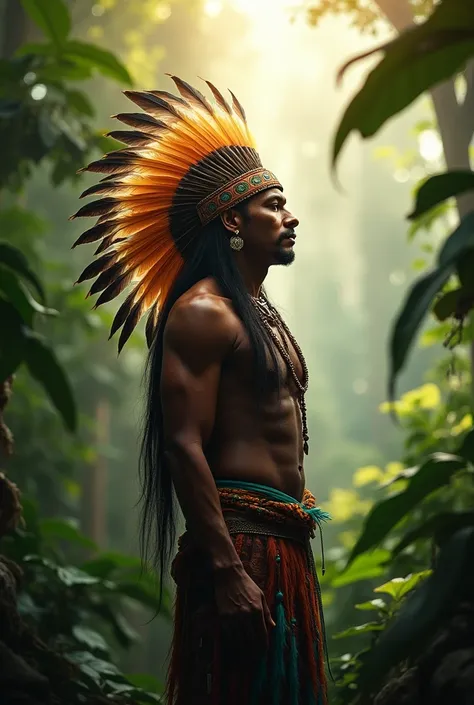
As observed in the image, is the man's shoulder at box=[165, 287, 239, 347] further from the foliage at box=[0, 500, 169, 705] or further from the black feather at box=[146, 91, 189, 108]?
the foliage at box=[0, 500, 169, 705]

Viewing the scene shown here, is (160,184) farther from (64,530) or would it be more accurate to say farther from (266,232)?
(64,530)

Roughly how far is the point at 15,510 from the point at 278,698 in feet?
3.76

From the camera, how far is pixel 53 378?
296cm

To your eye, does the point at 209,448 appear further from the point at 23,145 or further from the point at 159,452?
the point at 23,145

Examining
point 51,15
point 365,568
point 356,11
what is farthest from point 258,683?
point 356,11

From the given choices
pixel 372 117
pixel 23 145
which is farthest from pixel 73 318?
pixel 372 117

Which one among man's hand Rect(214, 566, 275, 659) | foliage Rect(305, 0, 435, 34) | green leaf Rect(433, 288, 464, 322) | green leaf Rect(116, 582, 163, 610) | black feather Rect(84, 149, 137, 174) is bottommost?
man's hand Rect(214, 566, 275, 659)

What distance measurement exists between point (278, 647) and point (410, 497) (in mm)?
540

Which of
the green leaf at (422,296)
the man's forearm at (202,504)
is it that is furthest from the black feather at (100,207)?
the green leaf at (422,296)

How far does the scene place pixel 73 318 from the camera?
23.8 feet

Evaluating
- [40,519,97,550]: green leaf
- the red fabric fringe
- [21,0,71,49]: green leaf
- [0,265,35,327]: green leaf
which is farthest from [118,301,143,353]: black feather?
[21,0,71,49]: green leaf

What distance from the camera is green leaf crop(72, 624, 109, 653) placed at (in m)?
3.57

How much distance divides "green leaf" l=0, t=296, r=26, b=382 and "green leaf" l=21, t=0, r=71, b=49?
5.68 ft

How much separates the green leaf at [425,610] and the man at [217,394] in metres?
0.58
